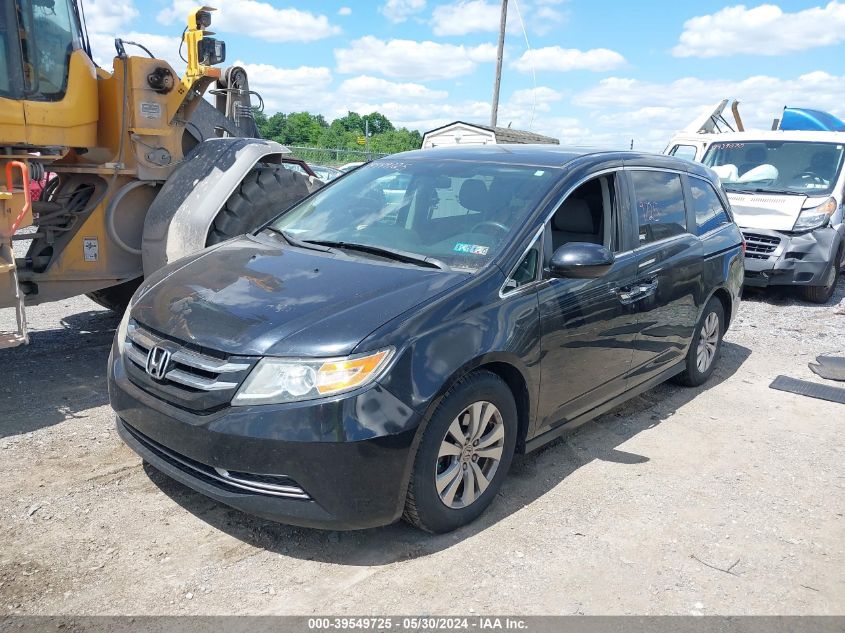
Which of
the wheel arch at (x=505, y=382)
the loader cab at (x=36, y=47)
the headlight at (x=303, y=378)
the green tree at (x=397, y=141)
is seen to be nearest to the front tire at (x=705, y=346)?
the wheel arch at (x=505, y=382)

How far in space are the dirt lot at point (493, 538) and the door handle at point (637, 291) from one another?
948 mm

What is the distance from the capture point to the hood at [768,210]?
915 cm

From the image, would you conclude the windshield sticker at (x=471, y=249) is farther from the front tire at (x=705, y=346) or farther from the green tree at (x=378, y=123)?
the green tree at (x=378, y=123)

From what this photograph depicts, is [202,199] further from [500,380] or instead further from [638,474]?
[638,474]

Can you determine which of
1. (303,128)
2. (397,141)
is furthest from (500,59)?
(303,128)

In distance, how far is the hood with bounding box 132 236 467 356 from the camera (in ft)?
9.62

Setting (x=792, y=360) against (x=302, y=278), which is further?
(x=792, y=360)

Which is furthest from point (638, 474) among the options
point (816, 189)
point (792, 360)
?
point (816, 189)

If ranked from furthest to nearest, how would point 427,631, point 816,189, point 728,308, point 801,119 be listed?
point 801,119 → point 816,189 → point 728,308 → point 427,631

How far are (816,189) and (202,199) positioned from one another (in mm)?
8049

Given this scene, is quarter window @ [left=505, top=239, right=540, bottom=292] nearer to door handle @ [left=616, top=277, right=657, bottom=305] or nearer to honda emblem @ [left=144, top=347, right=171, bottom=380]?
door handle @ [left=616, top=277, right=657, bottom=305]

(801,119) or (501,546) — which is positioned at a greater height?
(801,119)

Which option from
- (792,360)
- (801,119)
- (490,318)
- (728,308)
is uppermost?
(801,119)

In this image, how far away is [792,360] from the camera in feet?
22.3
